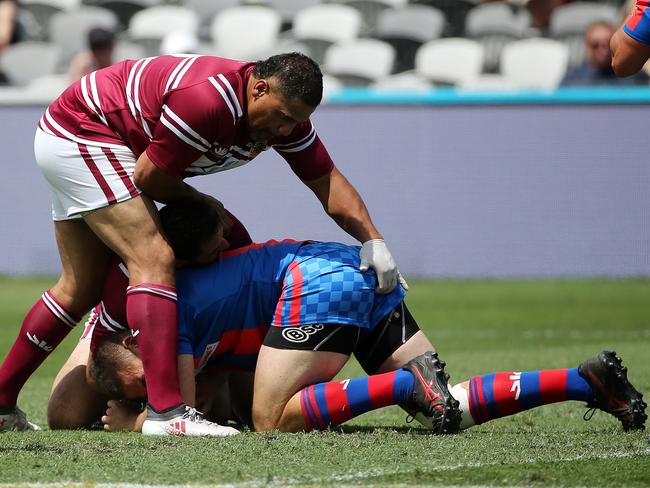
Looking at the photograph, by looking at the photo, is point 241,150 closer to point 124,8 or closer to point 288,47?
point 288,47

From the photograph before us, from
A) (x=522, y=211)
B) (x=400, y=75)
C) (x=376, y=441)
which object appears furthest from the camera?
(x=400, y=75)

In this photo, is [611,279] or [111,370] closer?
[111,370]

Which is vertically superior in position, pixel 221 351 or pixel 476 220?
pixel 221 351

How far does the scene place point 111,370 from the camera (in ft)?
15.8

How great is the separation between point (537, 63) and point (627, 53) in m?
10.3

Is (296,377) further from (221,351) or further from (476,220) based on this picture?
(476,220)

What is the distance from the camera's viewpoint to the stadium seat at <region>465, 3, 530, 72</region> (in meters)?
15.2

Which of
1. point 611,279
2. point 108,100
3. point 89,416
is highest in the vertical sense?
point 108,100

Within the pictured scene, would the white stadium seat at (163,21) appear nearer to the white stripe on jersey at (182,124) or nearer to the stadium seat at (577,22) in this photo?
the stadium seat at (577,22)

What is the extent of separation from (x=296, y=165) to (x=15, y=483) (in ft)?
7.46

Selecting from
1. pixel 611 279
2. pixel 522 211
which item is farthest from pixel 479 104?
pixel 611 279

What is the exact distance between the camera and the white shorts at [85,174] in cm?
483

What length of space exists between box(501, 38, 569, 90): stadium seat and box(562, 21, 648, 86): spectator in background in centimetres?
59

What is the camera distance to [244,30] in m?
15.4
